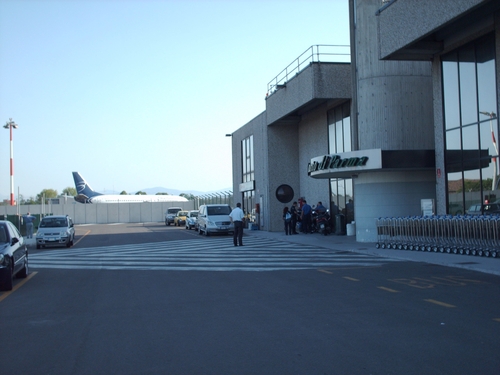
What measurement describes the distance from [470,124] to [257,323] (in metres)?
13.4

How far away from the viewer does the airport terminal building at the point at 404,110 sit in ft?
57.2

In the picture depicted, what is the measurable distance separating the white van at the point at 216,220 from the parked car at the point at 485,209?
631 inches

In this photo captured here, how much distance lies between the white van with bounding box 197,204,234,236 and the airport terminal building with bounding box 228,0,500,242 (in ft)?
17.3

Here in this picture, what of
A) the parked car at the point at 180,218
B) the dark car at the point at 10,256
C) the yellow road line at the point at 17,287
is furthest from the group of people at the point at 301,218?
the parked car at the point at 180,218

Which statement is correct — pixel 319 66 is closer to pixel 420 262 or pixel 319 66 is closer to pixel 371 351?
pixel 420 262

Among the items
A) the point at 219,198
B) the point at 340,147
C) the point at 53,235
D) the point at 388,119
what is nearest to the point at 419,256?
the point at 388,119

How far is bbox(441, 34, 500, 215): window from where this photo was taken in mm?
17188

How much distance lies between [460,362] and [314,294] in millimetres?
4638

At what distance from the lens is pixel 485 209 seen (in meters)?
17.3

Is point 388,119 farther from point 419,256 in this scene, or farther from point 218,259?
point 218,259

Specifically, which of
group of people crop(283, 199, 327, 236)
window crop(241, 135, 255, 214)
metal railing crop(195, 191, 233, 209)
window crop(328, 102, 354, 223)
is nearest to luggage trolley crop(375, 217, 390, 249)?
window crop(328, 102, 354, 223)

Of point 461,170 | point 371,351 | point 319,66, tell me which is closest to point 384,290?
point 371,351

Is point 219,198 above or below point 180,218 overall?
above

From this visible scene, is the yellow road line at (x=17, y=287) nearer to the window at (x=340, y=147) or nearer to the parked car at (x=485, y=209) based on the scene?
the parked car at (x=485, y=209)
